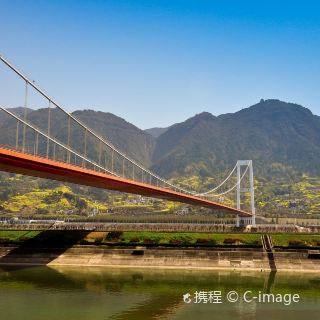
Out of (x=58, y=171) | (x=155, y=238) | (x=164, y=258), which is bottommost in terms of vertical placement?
(x=164, y=258)

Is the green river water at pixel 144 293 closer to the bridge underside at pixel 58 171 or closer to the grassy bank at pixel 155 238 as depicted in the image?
the grassy bank at pixel 155 238

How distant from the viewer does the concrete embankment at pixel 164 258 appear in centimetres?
5109

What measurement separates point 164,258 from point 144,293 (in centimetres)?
1498

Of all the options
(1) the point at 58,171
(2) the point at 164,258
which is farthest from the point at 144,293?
(2) the point at 164,258

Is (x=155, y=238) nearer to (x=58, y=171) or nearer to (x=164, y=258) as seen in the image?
(x=164, y=258)

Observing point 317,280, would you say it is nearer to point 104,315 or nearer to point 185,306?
point 185,306

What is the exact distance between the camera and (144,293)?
3875 centimetres

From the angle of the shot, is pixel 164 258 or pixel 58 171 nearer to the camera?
pixel 58 171

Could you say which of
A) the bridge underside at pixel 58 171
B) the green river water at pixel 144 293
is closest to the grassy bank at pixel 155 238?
the bridge underside at pixel 58 171

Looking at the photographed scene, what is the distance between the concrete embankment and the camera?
51.1m

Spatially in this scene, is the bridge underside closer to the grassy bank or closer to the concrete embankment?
the grassy bank

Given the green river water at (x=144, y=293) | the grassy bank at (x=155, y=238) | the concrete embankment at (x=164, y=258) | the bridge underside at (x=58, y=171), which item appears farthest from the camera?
the grassy bank at (x=155, y=238)

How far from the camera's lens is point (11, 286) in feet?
134

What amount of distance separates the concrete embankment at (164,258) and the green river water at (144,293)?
2.06 metres
